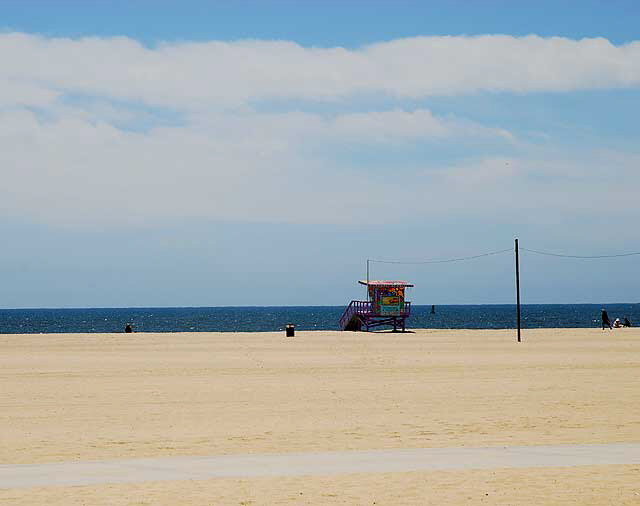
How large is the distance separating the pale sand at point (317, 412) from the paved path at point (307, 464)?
0.46m

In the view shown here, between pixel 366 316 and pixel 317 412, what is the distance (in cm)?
4474

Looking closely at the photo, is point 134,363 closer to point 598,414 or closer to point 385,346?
point 385,346

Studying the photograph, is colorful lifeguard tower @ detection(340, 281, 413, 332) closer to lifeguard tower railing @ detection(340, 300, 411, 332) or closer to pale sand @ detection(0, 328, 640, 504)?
lifeguard tower railing @ detection(340, 300, 411, 332)

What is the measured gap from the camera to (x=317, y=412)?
1792cm

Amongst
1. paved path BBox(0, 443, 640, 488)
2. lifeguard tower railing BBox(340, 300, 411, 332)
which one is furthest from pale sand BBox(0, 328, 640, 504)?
lifeguard tower railing BBox(340, 300, 411, 332)

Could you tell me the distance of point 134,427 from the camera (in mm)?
16047

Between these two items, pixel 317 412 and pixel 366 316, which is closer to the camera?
pixel 317 412

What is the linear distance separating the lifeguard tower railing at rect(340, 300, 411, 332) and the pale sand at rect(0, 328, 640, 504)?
25586 millimetres

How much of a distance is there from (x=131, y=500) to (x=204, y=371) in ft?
59.9

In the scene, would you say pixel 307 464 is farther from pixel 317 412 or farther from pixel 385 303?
pixel 385 303

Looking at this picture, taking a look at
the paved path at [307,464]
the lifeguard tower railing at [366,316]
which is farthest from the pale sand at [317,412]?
the lifeguard tower railing at [366,316]

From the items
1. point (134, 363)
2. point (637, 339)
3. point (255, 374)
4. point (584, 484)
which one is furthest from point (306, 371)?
point (637, 339)

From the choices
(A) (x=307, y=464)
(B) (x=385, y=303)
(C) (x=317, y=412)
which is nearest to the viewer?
(A) (x=307, y=464)

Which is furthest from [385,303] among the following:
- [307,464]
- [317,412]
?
[307,464]
